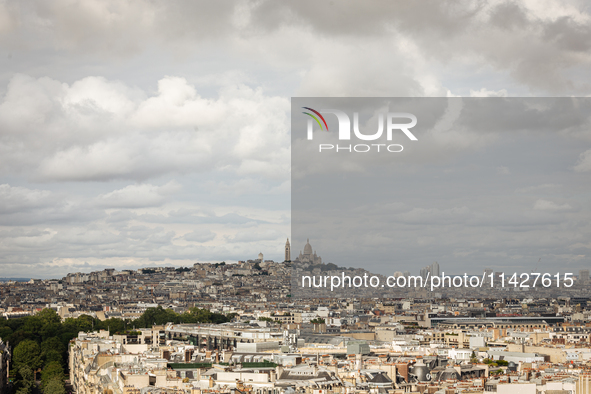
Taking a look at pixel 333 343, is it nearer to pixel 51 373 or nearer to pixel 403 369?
pixel 51 373

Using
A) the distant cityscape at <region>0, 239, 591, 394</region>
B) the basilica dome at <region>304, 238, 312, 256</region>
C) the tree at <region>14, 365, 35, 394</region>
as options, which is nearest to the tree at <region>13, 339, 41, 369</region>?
the distant cityscape at <region>0, 239, 591, 394</region>

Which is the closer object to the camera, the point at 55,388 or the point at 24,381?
the point at 55,388

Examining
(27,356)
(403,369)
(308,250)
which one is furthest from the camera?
(308,250)

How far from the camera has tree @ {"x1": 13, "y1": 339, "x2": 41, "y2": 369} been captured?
46031 millimetres

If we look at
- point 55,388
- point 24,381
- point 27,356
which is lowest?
point 24,381

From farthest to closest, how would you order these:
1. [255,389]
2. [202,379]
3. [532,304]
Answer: [532,304], [202,379], [255,389]

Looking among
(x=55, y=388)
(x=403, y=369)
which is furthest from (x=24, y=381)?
(x=403, y=369)

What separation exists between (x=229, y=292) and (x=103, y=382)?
4285 inches

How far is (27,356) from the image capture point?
4653 cm

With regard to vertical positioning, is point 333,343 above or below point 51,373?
above

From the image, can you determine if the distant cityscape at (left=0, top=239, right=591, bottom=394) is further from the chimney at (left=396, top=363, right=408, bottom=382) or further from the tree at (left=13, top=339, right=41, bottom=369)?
the tree at (left=13, top=339, right=41, bottom=369)

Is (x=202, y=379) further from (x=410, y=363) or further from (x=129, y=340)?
(x=129, y=340)

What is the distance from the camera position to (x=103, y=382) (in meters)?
28.9

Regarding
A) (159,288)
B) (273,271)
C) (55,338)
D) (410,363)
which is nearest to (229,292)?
(159,288)
